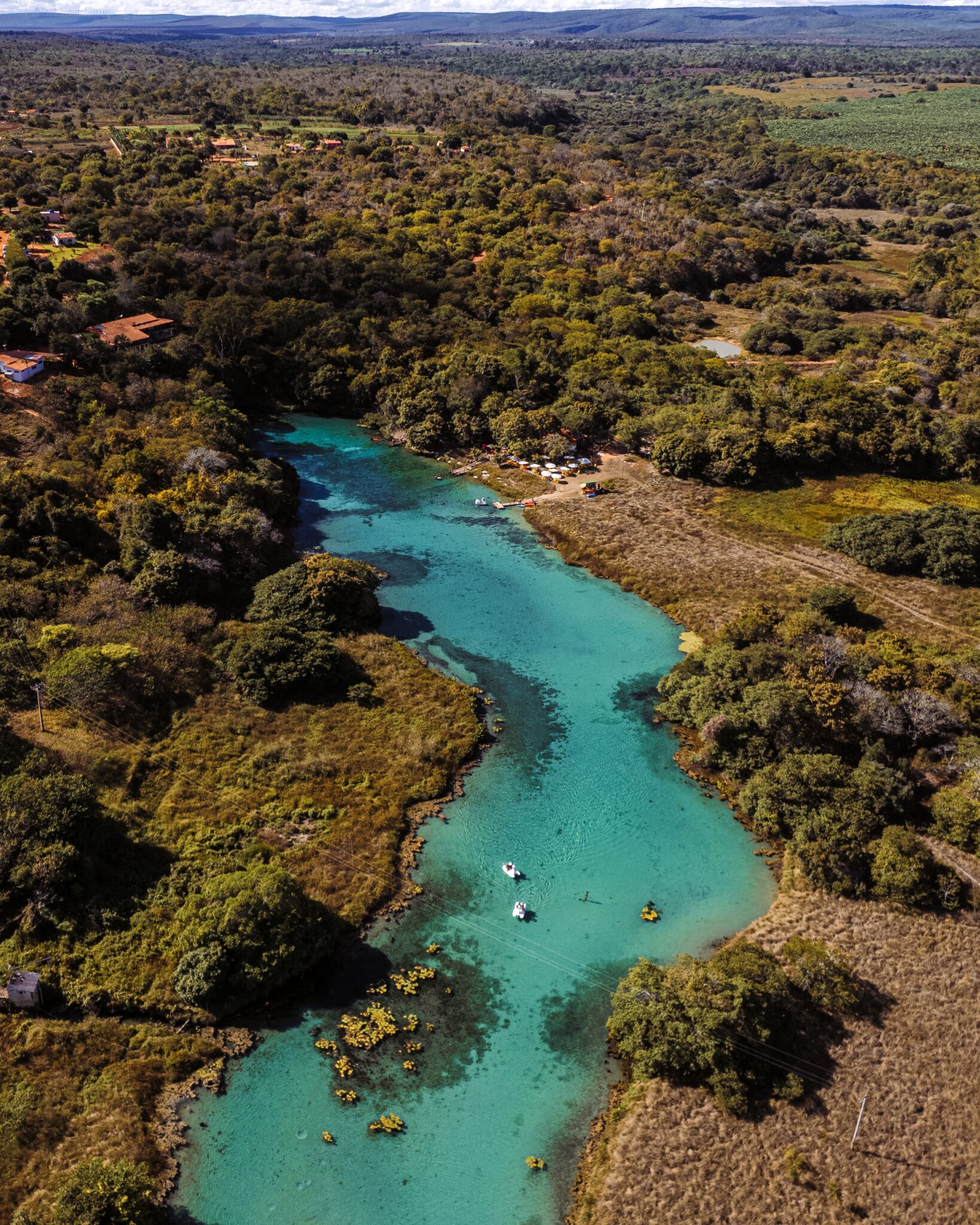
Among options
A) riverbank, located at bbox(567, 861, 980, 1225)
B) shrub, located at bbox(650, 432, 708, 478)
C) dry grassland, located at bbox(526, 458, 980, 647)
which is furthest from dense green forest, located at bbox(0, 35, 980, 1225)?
dry grassland, located at bbox(526, 458, 980, 647)

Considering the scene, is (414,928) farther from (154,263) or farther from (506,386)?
(154,263)

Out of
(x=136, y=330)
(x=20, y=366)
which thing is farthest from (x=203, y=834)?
(x=136, y=330)

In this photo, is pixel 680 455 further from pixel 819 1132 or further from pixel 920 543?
pixel 819 1132

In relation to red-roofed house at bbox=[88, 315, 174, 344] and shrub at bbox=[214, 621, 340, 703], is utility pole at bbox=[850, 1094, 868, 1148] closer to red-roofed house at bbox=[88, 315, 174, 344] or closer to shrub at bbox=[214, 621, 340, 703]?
shrub at bbox=[214, 621, 340, 703]

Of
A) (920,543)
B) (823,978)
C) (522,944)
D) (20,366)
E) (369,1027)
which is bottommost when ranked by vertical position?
(522,944)

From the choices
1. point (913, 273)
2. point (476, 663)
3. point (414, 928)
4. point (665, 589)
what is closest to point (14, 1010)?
point (414, 928)

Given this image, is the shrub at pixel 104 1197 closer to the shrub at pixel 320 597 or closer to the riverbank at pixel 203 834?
the riverbank at pixel 203 834

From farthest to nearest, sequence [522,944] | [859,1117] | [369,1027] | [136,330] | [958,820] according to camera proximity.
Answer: [136,330]
[958,820]
[522,944]
[369,1027]
[859,1117]
